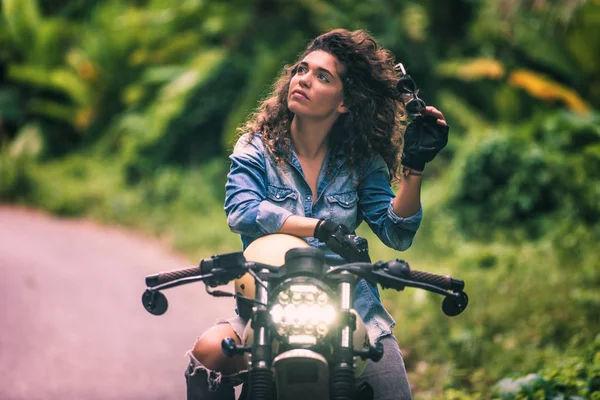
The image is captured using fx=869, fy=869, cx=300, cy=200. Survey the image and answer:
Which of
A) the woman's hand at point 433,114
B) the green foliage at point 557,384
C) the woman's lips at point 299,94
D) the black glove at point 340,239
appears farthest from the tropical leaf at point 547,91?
the black glove at point 340,239

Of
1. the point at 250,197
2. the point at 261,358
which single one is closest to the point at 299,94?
the point at 250,197

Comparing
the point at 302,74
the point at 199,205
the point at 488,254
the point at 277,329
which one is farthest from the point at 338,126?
the point at 199,205

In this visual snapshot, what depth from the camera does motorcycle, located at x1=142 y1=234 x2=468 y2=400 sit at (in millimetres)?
2314

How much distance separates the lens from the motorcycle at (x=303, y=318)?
91.1 inches

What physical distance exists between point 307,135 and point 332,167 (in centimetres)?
15

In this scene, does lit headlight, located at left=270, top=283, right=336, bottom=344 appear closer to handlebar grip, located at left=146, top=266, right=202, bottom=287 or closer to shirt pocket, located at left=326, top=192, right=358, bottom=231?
handlebar grip, located at left=146, top=266, right=202, bottom=287

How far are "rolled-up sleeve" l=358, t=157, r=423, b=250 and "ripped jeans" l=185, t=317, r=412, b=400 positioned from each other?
1.40ft

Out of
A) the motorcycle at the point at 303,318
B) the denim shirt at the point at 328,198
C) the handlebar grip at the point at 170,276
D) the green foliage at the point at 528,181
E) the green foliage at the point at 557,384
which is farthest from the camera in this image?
the green foliage at the point at 528,181

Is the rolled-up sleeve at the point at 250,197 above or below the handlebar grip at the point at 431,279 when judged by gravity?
above

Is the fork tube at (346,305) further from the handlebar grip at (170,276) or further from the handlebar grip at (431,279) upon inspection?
the handlebar grip at (170,276)

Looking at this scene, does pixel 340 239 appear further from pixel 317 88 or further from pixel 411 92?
pixel 317 88

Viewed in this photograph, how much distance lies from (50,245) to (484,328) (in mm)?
5262

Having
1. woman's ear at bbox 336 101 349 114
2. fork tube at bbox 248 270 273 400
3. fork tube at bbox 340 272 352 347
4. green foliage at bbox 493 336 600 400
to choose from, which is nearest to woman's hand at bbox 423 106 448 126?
woman's ear at bbox 336 101 349 114

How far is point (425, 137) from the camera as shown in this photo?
2.72m
